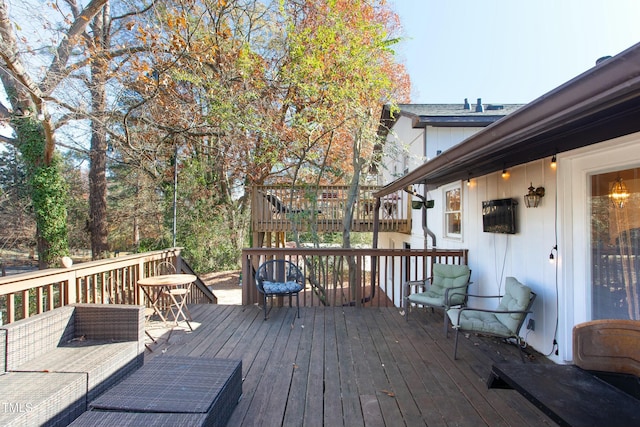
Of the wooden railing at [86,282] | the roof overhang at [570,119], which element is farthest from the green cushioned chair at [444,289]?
the wooden railing at [86,282]

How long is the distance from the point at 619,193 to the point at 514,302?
1.39 m

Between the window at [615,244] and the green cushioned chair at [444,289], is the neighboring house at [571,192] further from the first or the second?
the green cushioned chair at [444,289]

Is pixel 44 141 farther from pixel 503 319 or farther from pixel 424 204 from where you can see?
pixel 503 319

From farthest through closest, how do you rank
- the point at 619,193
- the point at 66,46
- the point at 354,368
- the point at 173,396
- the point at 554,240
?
the point at 66,46
the point at 554,240
the point at 354,368
the point at 619,193
the point at 173,396

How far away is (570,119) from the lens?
1528mm

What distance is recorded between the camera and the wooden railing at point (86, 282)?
8.11 feet

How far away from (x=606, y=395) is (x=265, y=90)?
7.39m

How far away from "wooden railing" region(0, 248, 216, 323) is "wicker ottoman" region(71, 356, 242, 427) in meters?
1.40

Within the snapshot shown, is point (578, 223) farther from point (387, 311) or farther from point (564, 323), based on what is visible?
point (387, 311)

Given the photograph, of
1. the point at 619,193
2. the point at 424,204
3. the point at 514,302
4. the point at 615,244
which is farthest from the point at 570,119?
the point at 424,204

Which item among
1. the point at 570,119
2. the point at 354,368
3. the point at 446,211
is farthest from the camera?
the point at 446,211

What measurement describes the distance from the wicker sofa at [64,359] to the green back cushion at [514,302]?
3.41 metres

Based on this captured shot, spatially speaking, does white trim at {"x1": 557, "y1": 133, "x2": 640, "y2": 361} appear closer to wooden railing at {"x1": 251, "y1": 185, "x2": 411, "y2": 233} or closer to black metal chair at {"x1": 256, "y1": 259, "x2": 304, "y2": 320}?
black metal chair at {"x1": 256, "y1": 259, "x2": 304, "y2": 320}

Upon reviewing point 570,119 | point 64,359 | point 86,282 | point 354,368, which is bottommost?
point 354,368
